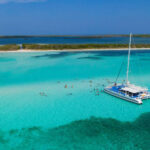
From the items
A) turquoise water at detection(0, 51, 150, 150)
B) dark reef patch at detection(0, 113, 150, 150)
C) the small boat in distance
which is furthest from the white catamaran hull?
dark reef patch at detection(0, 113, 150, 150)

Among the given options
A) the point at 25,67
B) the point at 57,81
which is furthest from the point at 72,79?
A: the point at 25,67

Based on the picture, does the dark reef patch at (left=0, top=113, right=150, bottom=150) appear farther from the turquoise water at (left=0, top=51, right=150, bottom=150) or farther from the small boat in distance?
the small boat in distance

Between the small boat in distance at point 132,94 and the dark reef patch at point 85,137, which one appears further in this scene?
the small boat in distance at point 132,94

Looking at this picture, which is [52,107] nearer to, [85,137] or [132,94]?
[85,137]

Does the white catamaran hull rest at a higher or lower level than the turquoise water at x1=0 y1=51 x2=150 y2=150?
higher

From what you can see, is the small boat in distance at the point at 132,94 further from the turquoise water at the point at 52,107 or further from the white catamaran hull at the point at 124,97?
the turquoise water at the point at 52,107

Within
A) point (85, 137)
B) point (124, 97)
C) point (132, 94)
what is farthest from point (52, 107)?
point (132, 94)

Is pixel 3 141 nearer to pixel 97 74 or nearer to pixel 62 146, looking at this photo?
pixel 62 146

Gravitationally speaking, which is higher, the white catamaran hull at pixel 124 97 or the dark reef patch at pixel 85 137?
the white catamaran hull at pixel 124 97

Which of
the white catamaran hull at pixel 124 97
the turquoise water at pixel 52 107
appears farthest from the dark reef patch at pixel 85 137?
the white catamaran hull at pixel 124 97
